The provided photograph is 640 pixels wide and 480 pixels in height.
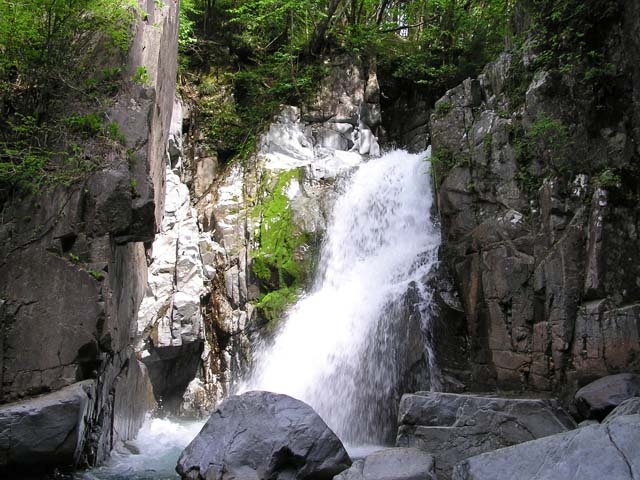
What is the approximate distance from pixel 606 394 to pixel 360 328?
4.82m

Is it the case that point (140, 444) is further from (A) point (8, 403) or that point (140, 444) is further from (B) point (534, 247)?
(B) point (534, 247)

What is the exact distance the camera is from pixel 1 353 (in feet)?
21.0

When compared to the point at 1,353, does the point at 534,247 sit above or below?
above

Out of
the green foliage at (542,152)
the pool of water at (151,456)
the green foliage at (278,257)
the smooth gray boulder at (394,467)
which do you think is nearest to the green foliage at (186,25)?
the green foliage at (278,257)

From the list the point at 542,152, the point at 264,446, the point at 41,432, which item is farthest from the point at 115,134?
the point at 542,152

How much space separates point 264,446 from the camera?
19.4 feet

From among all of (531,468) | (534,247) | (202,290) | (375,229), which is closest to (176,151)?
(202,290)

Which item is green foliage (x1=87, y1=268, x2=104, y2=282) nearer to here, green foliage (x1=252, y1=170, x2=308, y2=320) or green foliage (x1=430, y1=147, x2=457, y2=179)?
green foliage (x1=252, y1=170, x2=308, y2=320)

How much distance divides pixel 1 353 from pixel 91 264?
4.73 feet

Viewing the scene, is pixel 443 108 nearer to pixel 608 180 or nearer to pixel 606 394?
pixel 608 180

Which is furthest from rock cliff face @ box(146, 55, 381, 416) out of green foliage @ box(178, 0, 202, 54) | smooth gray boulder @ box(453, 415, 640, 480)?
smooth gray boulder @ box(453, 415, 640, 480)

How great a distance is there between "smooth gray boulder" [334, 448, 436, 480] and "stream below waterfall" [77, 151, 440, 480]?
8.94 feet

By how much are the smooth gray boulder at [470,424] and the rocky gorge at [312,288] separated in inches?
1.0

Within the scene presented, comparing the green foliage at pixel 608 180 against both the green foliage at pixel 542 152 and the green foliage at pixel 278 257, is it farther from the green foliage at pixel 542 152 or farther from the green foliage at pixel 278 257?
the green foliage at pixel 278 257
